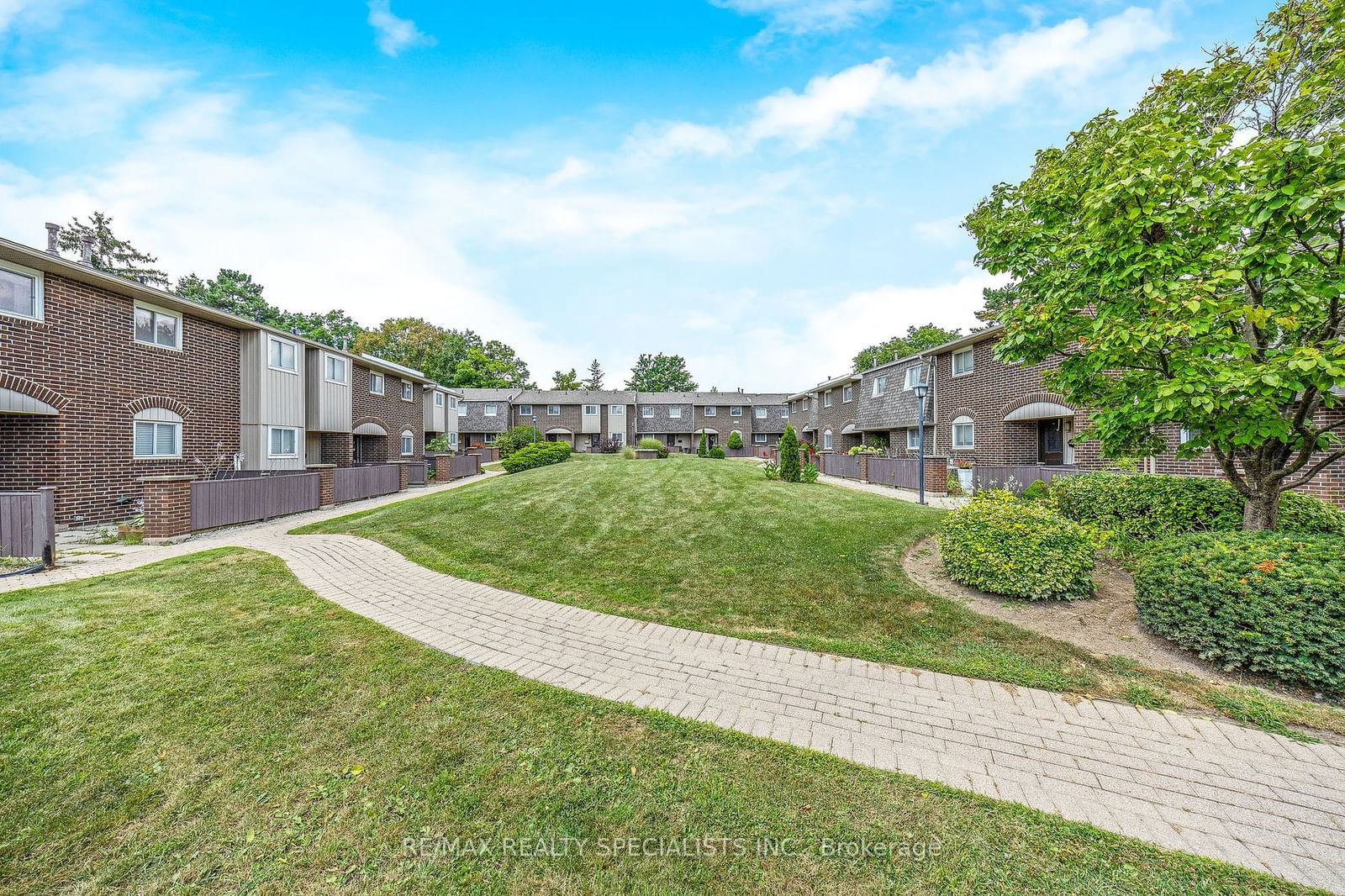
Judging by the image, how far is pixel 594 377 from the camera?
73.3 meters

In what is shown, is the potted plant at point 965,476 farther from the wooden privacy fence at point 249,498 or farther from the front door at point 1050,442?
the wooden privacy fence at point 249,498

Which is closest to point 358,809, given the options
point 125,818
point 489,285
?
point 125,818

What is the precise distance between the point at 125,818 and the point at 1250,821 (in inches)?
243

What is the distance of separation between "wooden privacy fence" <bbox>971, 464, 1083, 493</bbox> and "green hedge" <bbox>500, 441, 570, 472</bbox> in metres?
19.8

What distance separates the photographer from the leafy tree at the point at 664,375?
66.8 m

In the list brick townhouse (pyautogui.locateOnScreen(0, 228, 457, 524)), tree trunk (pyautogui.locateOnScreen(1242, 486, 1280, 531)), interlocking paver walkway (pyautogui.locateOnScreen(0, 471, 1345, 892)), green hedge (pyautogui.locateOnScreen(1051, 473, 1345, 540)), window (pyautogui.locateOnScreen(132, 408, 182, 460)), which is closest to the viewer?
interlocking paver walkway (pyautogui.locateOnScreen(0, 471, 1345, 892))

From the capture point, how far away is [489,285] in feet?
81.1

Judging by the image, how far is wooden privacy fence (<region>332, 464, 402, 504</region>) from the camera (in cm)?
1541

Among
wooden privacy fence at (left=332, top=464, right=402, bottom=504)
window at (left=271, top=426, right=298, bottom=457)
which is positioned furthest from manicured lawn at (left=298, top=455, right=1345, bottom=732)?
window at (left=271, top=426, right=298, bottom=457)

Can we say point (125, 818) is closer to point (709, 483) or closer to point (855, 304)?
point (709, 483)

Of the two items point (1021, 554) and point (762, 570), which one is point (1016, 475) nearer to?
point (1021, 554)

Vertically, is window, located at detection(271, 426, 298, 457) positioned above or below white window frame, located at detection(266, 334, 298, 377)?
below

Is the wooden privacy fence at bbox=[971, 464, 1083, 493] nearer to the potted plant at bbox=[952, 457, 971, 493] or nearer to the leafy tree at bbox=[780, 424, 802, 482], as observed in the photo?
the potted plant at bbox=[952, 457, 971, 493]

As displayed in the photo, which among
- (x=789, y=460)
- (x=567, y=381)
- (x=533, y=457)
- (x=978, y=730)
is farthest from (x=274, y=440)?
(x=567, y=381)
